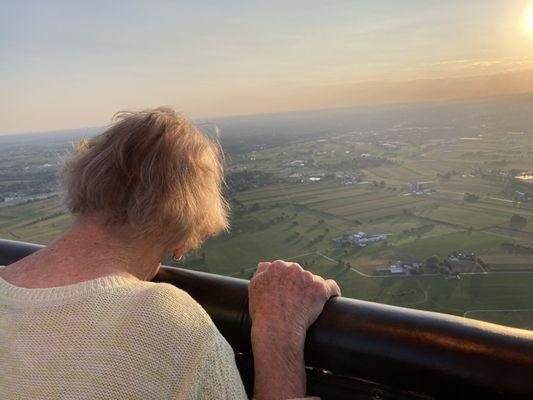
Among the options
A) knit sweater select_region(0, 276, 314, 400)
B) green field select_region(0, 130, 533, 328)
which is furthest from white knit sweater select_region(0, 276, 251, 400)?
green field select_region(0, 130, 533, 328)

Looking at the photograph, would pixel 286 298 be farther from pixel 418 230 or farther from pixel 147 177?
pixel 418 230

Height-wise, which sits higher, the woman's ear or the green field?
the woman's ear

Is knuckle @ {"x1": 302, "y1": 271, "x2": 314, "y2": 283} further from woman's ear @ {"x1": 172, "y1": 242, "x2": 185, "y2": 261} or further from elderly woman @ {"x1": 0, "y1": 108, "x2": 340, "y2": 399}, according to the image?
woman's ear @ {"x1": 172, "y1": 242, "x2": 185, "y2": 261}

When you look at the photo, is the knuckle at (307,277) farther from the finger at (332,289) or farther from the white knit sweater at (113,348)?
the white knit sweater at (113,348)

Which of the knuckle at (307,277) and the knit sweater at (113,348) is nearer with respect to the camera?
the knit sweater at (113,348)

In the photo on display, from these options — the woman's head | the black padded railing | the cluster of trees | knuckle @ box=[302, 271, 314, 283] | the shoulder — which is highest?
the woman's head

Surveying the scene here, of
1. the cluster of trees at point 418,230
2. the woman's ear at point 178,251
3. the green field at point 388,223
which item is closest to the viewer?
the woman's ear at point 178,251

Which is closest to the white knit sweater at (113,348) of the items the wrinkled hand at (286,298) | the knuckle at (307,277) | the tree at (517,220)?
the wrinkled hand at (286,298)

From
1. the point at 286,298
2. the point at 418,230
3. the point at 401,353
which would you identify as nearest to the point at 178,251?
the point at 286,298
